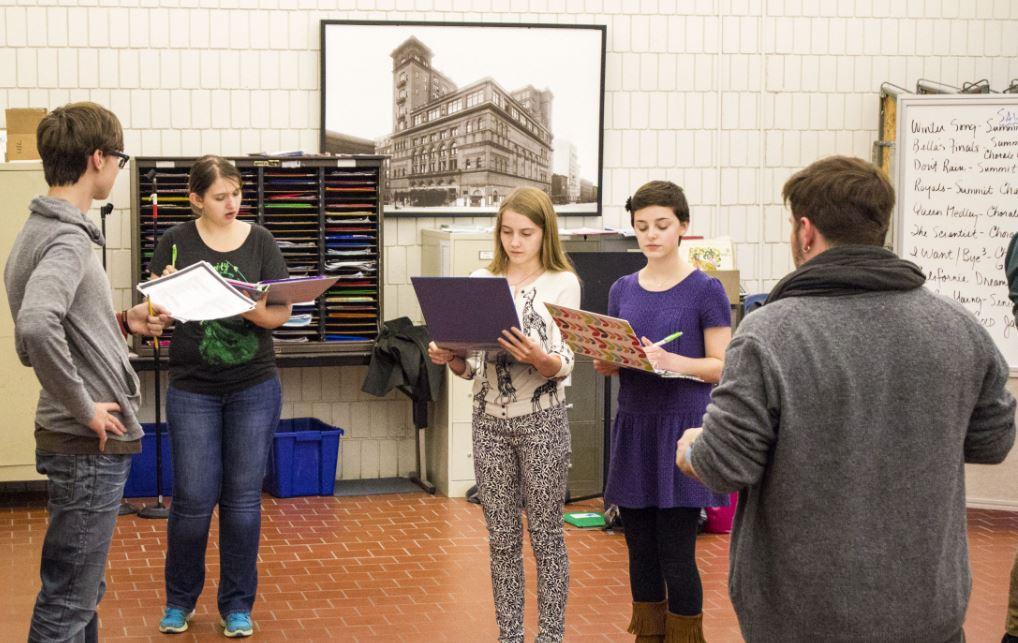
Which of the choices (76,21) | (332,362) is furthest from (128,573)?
(76,21)

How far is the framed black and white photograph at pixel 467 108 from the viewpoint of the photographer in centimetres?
745

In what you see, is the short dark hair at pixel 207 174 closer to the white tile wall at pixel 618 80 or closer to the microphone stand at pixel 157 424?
the microphone stand at pixel 157 424

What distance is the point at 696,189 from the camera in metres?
8.02

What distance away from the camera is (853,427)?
2.32 metres

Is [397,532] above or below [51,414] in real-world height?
below

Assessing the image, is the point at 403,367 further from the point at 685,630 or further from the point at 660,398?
the point at 685,630

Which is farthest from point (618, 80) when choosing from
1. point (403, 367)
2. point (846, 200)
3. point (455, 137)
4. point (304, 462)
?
point (846, 200)

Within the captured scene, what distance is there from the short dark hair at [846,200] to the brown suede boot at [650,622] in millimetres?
1919

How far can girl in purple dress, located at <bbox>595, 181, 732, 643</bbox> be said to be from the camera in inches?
154

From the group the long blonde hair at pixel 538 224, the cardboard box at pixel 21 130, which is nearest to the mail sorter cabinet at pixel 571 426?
the cardboard box at pixel 21 130

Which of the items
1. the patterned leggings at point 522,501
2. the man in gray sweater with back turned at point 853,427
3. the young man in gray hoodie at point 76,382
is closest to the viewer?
the man in gray sweater with back turned at point 853,427

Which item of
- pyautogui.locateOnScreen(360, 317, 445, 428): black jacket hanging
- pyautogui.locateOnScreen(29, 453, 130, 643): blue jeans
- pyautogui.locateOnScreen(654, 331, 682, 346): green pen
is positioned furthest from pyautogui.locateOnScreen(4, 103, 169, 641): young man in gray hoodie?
pyautogui.locateOnScreen(360, 317, 445, 428): black jacket hanging

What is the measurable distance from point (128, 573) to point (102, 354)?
8.98 ft

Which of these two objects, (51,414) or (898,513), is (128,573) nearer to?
(51,414)
